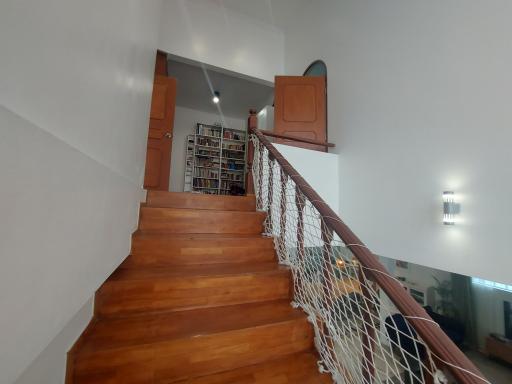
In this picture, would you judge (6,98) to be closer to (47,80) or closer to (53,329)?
(47,80)

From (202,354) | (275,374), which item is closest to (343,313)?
(275,374)

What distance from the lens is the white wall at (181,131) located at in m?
5.28


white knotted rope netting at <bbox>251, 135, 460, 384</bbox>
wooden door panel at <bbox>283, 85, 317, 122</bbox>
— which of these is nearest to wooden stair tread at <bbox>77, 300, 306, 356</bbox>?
white knotted rope netting at <bbox>251, 135, 460, 384</bbox>

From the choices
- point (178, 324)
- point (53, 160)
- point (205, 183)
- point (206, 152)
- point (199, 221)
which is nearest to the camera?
point (53, 160)

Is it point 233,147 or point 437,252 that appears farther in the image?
point 233,147

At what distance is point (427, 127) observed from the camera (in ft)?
6.40

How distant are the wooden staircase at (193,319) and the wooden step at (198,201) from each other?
212 millimetres

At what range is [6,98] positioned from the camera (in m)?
0.40

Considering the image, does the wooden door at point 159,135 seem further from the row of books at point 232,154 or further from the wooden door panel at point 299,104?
the row of books at point 232,154

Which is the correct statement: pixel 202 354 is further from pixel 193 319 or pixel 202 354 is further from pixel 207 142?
pixel 207 142

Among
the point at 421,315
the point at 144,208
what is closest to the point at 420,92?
the point at 421,315

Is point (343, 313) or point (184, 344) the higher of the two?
point (343, 313)

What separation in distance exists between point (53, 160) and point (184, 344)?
3.22 feet

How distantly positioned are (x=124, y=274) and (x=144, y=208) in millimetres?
592
